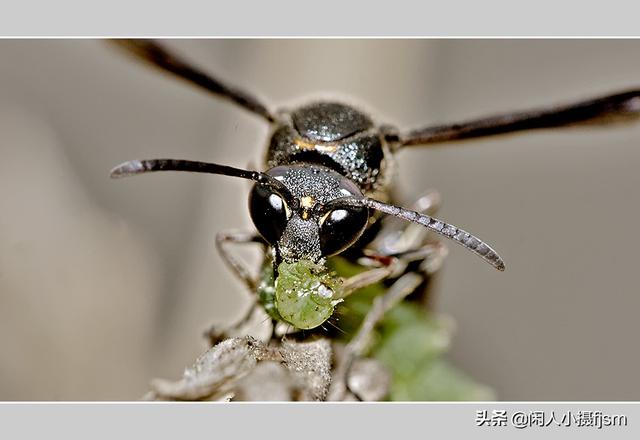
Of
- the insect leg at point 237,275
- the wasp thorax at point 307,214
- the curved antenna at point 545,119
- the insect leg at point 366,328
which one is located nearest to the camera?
the wasp thorax at point 307,214

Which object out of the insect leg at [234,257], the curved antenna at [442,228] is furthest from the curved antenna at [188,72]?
the curved antenna at [442,228]

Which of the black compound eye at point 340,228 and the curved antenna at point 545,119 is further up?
the curved antenna at point 545,119

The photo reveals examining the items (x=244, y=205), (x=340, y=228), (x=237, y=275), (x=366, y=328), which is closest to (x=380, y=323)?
(x=366, y=328)

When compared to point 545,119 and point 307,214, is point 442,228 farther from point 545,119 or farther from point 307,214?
point 545,119

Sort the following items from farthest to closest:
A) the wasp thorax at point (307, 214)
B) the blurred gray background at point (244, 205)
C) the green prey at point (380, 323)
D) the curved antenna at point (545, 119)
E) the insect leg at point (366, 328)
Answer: the blurred gray background at point (244, 205) < the curved antenna at point (545, 119) < the insect leg at point (366, 328) < the wasp thorax at point (307, 214) < the green prey at point (380, 323)

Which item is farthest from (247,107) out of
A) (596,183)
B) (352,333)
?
(596,183)

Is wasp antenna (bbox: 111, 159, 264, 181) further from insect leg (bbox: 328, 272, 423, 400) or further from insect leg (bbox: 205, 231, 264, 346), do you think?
insect leg (bbox: 328, 272, 423, 400)

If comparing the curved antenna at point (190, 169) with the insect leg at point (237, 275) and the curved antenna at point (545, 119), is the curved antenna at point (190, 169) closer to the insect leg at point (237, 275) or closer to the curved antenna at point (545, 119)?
the insect leg at point (237, 275)

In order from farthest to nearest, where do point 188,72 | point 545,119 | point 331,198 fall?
point 188,72, point 545,119, point 331,198
